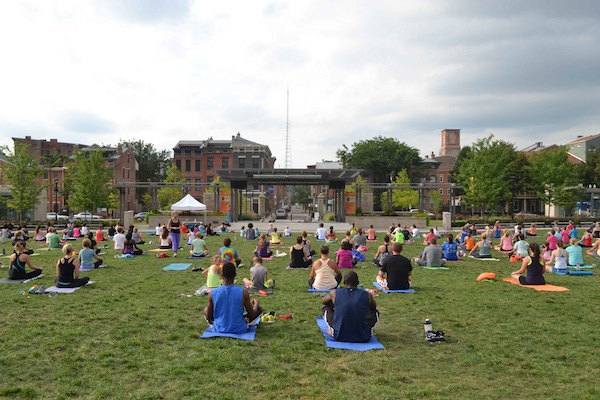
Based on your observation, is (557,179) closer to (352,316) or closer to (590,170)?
(590,170)

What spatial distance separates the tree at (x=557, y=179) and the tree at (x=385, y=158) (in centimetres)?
3688

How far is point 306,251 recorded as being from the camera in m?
17.1

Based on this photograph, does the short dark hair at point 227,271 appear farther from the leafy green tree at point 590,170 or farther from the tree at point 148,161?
the tree at point 148,161

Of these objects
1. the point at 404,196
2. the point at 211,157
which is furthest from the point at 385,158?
the point at 211,157

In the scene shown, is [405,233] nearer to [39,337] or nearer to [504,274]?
[504,274]

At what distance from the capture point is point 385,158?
9612 cm

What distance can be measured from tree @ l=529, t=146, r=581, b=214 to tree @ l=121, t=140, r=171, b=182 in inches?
3098

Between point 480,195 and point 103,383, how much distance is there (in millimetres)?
53853

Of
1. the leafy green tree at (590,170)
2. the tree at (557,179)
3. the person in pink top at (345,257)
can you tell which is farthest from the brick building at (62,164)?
the leafy green tree at (590,170)

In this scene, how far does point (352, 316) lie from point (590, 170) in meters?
80.8

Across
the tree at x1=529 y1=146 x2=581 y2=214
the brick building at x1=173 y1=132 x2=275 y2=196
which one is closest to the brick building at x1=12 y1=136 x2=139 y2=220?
the brick building at x1=173 y1=132 x2=275 y2=196

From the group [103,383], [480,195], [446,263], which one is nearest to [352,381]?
[103,383]

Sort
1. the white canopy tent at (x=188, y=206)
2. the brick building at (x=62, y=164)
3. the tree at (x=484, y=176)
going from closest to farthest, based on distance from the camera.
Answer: the white canopy tent at (x=188, y=206) < the tree at (x=484, y=176) < the brick building at (x=62, y=164)

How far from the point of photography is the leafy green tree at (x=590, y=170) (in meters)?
73.8
